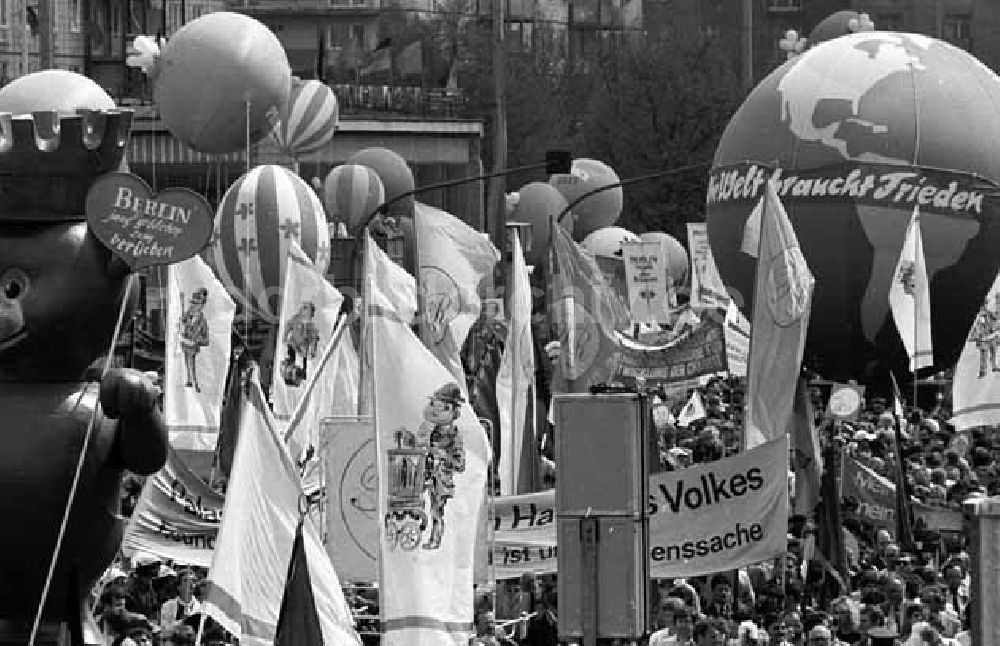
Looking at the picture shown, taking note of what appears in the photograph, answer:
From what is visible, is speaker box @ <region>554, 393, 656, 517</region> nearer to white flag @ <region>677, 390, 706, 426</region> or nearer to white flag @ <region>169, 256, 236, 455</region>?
white flag @ <region>169, 256, 236, 455</region>

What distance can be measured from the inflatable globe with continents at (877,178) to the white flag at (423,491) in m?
13.6

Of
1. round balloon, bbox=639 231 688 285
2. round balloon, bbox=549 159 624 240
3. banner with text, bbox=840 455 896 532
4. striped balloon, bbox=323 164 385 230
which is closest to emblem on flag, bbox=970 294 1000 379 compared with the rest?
banner with text, bbox=840 455 896 532

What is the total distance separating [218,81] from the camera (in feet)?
113

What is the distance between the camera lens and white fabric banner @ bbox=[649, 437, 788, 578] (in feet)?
52.5

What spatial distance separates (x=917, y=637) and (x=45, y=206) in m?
4.99

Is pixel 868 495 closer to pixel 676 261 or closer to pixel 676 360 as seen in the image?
pixel 676 360

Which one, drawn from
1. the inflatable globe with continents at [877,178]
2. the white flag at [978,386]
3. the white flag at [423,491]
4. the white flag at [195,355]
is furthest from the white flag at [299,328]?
the inflatable globe with continents at [877,178]

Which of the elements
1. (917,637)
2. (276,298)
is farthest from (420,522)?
(276,298)

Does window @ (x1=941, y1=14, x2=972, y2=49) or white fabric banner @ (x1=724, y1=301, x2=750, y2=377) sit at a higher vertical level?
window @ (x1=941, y1=14, x2=972, y2=49)

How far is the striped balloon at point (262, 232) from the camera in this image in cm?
3438

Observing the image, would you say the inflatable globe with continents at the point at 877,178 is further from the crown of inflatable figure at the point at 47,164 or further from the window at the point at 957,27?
the window at the point at 957,27

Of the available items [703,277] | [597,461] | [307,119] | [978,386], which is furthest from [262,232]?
[597,461]

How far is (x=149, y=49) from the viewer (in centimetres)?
3591

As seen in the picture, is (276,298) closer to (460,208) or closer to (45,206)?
(45,206)
